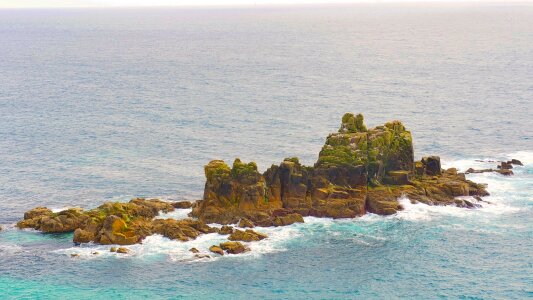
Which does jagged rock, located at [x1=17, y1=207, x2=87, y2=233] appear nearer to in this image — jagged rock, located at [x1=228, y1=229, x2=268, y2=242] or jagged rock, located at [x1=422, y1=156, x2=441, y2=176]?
jagged rock, located at [x1=228, y1=229, x2=268, y2=242]

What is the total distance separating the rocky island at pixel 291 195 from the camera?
364 ft

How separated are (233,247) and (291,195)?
18.4 metres

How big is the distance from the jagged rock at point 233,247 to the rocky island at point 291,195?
525mm

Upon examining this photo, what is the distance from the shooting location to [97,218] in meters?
112

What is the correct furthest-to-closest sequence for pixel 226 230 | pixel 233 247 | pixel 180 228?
pixel 226 230 → pixel 180 228 → pixel 233 247

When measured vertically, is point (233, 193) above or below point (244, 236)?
above

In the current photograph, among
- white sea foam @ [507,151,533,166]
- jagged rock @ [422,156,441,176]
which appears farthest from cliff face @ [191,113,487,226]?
white sea foam @ [507,151,533,166]

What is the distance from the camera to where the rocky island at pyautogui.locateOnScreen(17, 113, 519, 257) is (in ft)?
364

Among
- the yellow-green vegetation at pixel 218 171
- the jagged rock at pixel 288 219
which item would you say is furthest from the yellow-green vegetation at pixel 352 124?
the yellow-green vegetation at pixel 218 171

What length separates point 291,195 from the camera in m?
120

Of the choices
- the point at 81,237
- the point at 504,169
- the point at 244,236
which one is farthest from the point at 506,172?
the point at 81,237

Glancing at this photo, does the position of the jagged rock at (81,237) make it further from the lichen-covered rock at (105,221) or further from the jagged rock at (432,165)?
the jagged rock at (432,165)

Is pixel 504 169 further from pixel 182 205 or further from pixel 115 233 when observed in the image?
pixel 115 233

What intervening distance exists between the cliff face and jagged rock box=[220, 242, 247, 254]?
900cm
